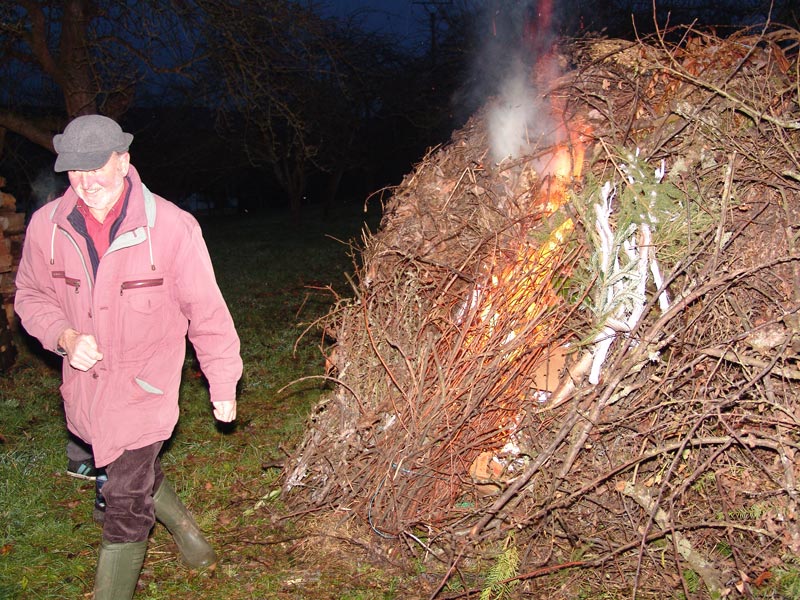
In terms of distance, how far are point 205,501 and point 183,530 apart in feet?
2.82

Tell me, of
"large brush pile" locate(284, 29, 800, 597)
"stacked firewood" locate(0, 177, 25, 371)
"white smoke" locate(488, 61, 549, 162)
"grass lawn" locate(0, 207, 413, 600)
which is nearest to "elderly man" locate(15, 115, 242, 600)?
"grass lawn" locate(0, 207, 413, 600)

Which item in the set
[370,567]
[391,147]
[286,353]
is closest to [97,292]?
[370,567]

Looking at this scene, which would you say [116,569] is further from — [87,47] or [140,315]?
[87,47]

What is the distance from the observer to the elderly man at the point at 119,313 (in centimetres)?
309

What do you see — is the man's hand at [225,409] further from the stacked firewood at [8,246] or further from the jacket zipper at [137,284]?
the stacked firewood at [8,246]

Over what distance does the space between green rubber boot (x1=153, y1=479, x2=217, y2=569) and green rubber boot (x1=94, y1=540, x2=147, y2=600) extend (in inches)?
17.2

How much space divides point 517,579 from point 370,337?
1.40m

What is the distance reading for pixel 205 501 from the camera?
184 inches

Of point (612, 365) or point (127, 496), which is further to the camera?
point (612, 365)

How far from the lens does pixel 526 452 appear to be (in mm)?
3672

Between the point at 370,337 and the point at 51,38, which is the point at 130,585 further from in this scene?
the point at 51,38

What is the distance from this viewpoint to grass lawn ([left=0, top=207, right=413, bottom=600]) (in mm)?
3785

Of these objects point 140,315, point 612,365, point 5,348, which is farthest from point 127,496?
point 5,348

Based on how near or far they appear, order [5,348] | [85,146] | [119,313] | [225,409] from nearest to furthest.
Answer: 1. [85,146]
2. [119,313]
3. [225,409]
4. [5,348]
